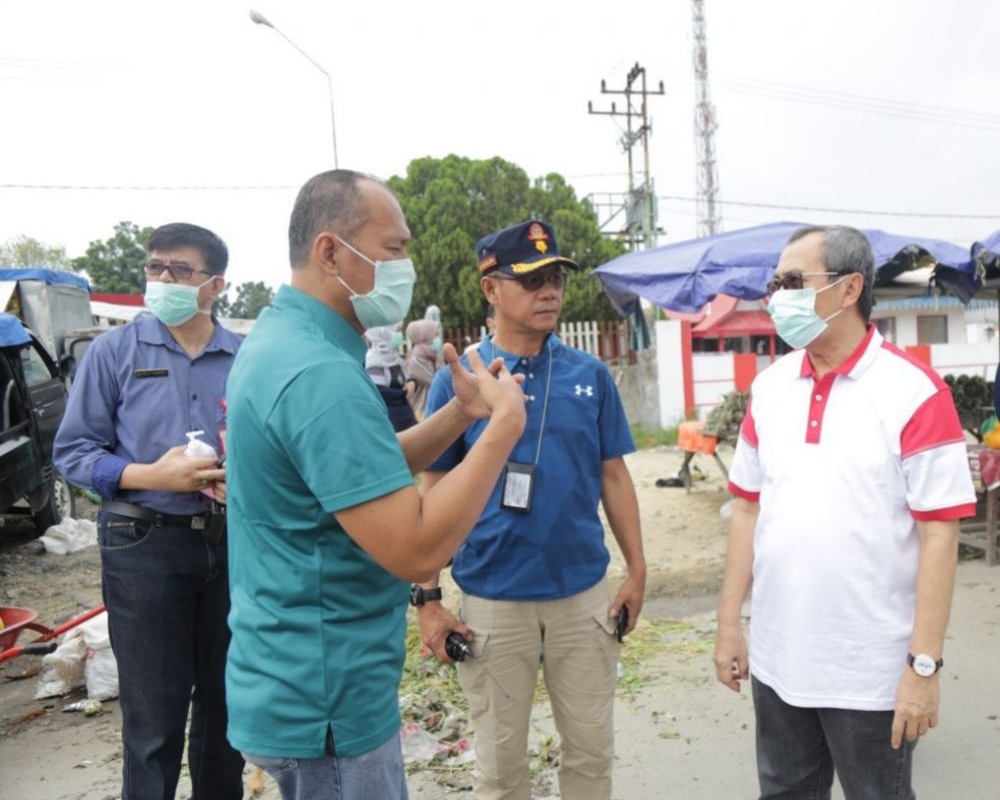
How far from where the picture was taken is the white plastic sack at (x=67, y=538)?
718cm

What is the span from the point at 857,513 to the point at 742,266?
4756mm

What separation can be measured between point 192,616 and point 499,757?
1075mm

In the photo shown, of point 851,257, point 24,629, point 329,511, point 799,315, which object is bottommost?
point 24,629

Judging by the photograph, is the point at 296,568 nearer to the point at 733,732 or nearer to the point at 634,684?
the point at 733,732

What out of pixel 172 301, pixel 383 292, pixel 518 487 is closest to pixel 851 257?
pixel 518 487

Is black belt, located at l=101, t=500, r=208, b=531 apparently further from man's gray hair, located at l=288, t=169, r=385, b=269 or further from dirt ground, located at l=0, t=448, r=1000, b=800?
dirt ground, located at l=0, t=448, r=1000, b=800

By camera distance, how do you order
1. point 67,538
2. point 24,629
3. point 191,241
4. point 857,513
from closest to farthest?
point 857,513 → point 191,241 → point 24,629 → point 67,538

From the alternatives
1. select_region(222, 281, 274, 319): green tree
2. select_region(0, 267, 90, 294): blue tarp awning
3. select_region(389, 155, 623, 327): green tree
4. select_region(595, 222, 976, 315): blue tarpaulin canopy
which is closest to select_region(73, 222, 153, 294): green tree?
select_region(222, 281, 274, 319): green tree

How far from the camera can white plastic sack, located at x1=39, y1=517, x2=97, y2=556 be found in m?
7.18

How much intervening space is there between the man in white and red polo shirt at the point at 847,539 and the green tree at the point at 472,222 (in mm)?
17243

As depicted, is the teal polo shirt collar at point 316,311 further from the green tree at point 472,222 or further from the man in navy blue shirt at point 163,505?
the green tree at point 472,222

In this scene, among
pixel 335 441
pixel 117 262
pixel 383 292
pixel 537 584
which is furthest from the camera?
pixel 117 262

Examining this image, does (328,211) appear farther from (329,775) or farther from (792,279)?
(792,279)

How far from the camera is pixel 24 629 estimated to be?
148 inches
